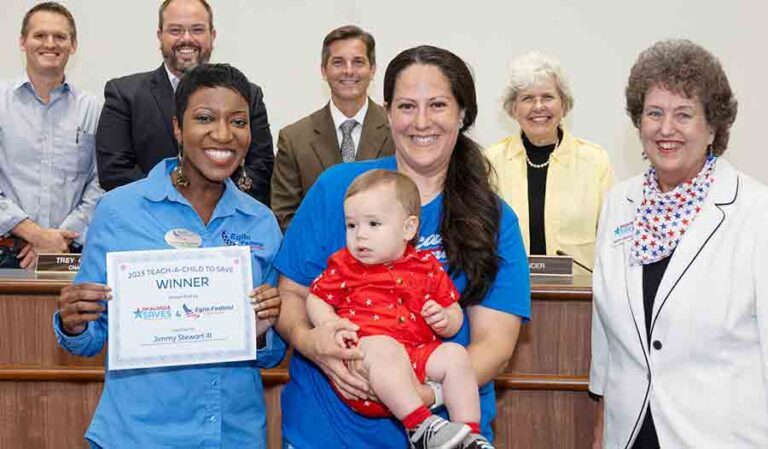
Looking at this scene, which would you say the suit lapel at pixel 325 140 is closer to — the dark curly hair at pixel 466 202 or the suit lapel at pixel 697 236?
the dark curly hair at pixel 466 202

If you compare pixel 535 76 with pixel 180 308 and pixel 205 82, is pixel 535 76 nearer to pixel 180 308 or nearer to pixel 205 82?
pixel 205 82

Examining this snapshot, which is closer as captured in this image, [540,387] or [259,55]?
[540,387]

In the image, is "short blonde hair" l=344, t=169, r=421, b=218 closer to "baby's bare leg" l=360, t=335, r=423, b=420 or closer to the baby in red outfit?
the baby in red outfit

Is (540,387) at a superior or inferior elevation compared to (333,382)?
inferior

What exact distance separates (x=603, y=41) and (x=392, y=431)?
15.3ft

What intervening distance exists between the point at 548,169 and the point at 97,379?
2380 mm

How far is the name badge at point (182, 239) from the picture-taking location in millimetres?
2340

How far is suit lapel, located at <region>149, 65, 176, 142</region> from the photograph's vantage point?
14.2ft

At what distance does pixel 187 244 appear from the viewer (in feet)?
7.72

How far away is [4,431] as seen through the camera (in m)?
3.21

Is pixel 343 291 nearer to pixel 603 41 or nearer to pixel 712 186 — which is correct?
pixel 712 186

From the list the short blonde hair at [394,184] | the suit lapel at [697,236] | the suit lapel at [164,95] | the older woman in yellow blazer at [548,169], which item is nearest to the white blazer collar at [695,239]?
the suit lapel at [697,236]

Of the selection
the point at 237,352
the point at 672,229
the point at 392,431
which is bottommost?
the point at 392,431

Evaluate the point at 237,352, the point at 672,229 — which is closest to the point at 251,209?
the point at 237,352
